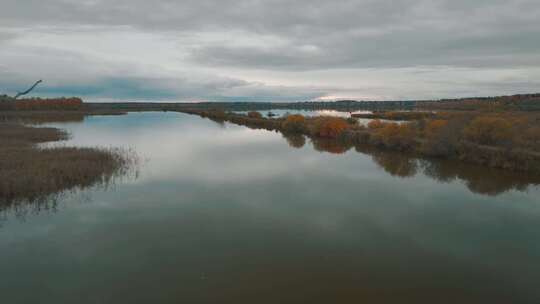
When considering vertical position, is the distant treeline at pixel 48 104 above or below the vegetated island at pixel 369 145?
above

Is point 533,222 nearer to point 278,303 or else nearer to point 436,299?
point 436,299

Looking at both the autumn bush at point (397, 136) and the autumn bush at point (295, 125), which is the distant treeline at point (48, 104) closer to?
the autumn bush at point (295, 125)

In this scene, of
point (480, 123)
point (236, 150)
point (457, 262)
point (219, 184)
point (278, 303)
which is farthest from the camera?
point (236, 150)

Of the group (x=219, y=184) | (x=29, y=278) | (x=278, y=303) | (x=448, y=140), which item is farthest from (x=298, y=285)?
(x=448, y=140)

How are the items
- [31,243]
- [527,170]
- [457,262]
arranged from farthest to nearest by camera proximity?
[527,170] → [31,243] → [457,262]

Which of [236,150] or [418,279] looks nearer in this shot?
[418,279]

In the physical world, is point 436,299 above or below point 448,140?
below

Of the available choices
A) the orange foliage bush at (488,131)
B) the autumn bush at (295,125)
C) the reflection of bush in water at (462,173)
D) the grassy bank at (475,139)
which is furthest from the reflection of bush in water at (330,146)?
the orange foliage bush at (488,131)
